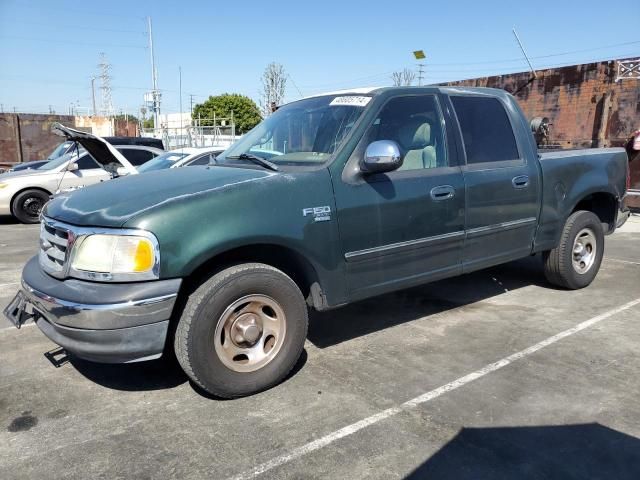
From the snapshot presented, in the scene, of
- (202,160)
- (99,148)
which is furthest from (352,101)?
(202,160)

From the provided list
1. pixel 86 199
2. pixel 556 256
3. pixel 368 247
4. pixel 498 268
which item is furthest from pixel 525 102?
pixel 86 199

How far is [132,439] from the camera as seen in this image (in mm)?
2934

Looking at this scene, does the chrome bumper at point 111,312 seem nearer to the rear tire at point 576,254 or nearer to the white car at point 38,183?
the rear tire at point 576,254

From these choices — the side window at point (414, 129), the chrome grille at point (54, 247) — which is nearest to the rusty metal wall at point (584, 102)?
the side window at point (414, 129)

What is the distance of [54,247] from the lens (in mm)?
3340

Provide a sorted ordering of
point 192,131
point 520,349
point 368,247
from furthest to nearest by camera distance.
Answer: point 192,131
point 520,349
point 368,247

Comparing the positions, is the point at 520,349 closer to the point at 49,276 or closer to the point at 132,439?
the point at 132,439

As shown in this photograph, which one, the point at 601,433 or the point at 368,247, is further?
the point at 368,247

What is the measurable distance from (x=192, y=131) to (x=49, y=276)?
78.2 feet

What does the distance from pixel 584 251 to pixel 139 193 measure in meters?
4.77

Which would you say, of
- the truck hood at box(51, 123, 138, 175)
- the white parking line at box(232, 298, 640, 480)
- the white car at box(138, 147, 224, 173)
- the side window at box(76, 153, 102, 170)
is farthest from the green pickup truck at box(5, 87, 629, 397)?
the side window at box(76, 153, 102, 170)

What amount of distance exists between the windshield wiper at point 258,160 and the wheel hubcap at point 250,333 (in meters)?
0.98

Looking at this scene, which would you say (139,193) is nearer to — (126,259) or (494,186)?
(126,259)

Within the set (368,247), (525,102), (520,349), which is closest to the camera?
(368,247)
